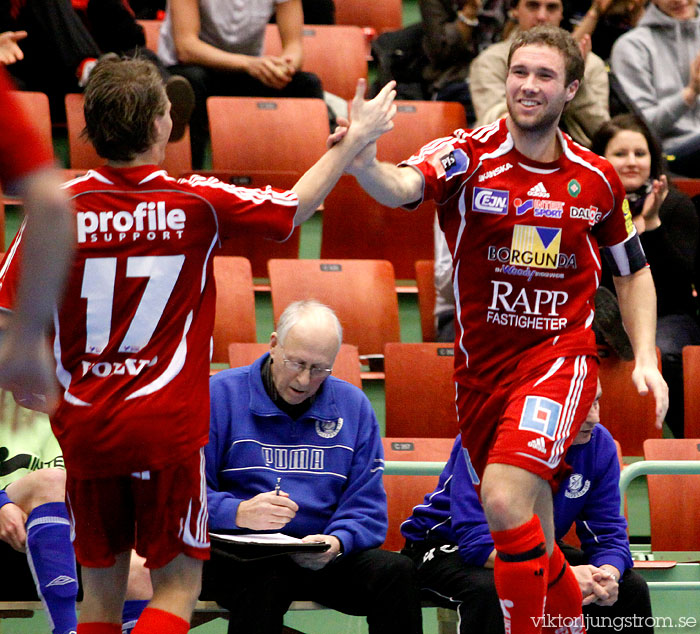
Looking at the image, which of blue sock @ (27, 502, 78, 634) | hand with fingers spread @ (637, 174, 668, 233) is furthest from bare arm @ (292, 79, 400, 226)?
→ hand with fingers spread @ (637, 174, 668, 233)

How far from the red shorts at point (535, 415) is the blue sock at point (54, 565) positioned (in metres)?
1.39

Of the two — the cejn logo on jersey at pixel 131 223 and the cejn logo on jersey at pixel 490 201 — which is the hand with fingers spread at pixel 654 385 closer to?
the cejn logo on jersey at pixel 490 201

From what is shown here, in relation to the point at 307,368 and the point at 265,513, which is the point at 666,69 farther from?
the point at 265,513

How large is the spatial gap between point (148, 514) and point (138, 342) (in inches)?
18.6

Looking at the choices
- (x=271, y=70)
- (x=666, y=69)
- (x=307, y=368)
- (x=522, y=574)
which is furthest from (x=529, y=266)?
(x=666, y=69)

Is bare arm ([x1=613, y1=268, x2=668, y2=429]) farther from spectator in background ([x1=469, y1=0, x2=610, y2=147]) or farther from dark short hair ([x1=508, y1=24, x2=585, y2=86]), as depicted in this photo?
spectator in background ([x1=469, y1=0, x2=610, y2=147])

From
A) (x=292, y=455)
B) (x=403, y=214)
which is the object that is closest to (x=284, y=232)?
(x=292, y=455)

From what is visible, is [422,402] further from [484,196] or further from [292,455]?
[484,196]

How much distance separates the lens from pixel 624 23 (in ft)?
27.6

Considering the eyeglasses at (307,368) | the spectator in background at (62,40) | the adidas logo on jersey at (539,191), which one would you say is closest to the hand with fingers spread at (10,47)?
the spectator in background at (62,40)

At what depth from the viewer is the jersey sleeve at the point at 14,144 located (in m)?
1.77

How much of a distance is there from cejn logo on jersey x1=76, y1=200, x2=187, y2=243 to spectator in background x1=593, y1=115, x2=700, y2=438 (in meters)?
3.34

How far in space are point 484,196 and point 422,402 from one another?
1703 millimetres

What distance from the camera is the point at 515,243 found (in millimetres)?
3846
